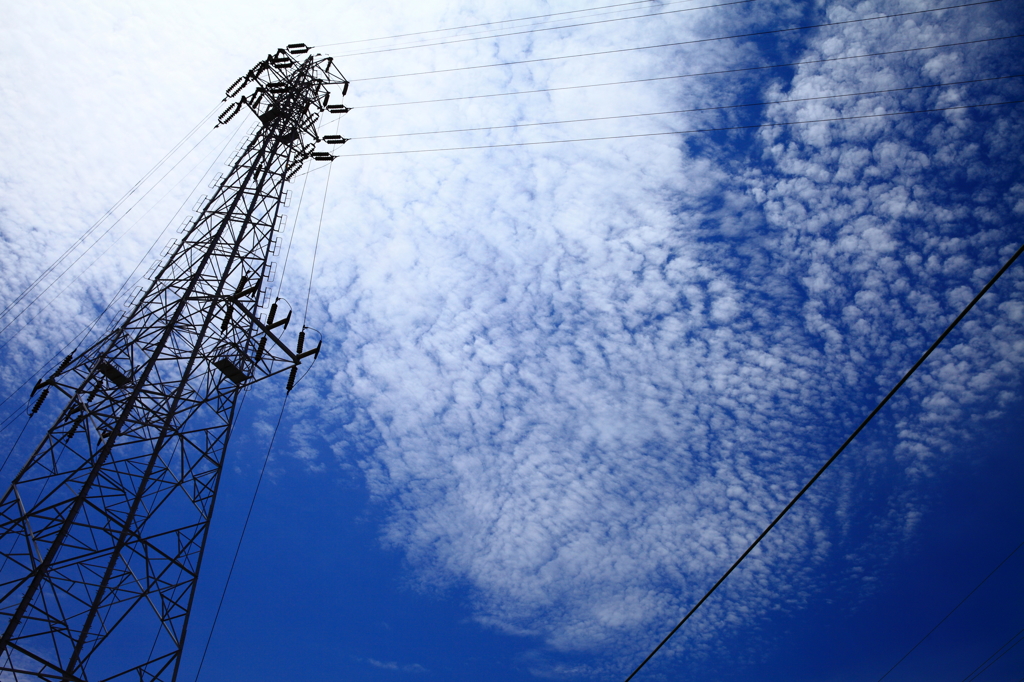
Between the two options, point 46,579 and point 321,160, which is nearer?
point 46,579

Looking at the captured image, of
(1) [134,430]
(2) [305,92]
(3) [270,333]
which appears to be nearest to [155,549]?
(1) [134,430]

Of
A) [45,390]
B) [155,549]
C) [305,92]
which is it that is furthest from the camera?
[305,92]

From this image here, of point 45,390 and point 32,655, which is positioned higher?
point 45,390

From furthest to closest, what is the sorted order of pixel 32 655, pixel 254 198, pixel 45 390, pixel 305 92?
pixel 305 92
pixel 254 198
pixel 45 390
pixel 32 655

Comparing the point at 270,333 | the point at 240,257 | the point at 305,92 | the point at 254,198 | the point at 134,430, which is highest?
the point at 305,92

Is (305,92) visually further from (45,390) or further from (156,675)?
(156,675)

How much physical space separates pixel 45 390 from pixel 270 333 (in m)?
7.60

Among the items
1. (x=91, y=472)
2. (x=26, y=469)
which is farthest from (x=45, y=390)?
(x=91, y=472)

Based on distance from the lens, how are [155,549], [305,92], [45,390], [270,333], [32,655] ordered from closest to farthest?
[32,655], [155,549], [45,390], [270,333], [305,92]

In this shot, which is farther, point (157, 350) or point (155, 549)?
point (157, 350)

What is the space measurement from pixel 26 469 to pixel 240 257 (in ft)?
32.8

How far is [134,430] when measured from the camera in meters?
19.1

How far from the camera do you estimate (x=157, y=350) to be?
20438mm

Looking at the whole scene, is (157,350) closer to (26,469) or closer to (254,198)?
(26,469)
